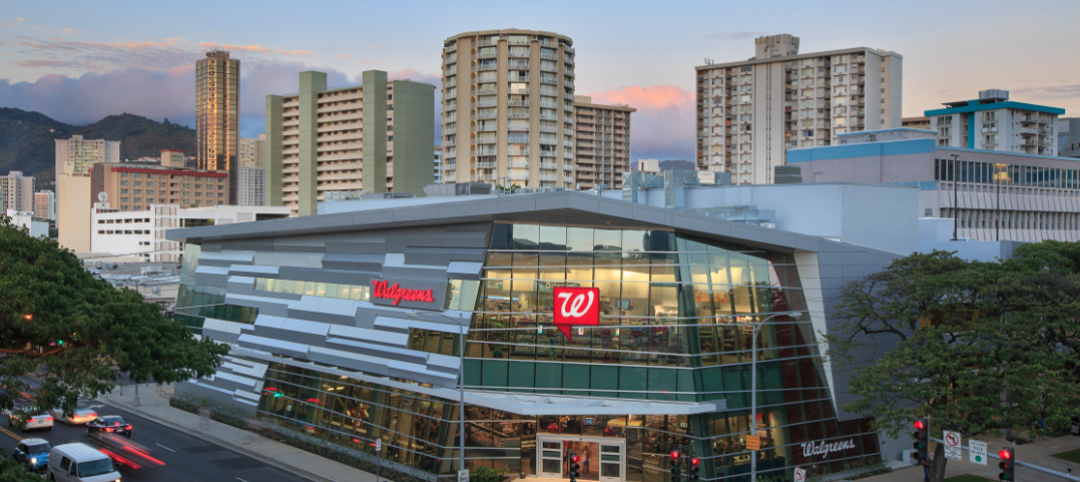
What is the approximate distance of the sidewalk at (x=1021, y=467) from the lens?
37.3m

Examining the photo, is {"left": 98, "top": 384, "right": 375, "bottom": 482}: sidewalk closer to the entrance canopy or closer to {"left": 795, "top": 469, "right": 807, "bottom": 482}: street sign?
the entrance canopy

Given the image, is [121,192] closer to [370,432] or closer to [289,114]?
[289,114]

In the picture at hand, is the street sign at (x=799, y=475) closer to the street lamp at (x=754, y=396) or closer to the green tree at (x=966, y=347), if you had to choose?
the street lamp at (x=754, y=396)

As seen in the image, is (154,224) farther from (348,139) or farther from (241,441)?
(241,441)

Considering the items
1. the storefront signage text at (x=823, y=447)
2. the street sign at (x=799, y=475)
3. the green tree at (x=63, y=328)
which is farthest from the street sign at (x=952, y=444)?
the green tree at (x=63, y=328)

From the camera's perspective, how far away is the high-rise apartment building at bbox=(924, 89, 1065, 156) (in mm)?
122500

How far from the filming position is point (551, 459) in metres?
36.2

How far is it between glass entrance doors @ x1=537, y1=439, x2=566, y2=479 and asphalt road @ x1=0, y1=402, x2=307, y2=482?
36.9 ft

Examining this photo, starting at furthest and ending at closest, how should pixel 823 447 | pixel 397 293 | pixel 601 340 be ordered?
pixel 397 293 < pixel 823 447 < pixel 601 340

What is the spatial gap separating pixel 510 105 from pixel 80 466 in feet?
258

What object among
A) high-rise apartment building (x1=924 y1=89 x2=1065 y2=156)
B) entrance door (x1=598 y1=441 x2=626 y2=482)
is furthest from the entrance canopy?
high-rise apartment building (x1=924 y1=89 x2=1065 y2=156)

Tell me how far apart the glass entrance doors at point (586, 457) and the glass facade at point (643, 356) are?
0.79 ft

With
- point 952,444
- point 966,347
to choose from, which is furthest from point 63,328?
point 966,347

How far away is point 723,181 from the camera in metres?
56.2
